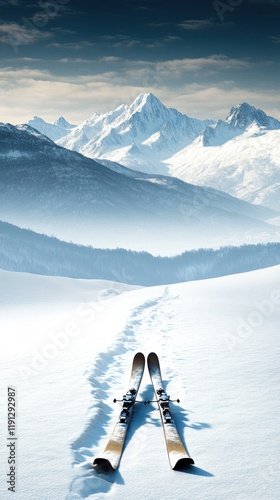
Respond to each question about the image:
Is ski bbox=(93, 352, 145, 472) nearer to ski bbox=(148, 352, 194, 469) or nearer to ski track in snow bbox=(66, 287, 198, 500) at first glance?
ski track in snow bbox=(66, 287, 198, 500)

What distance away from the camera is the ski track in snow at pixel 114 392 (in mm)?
8672

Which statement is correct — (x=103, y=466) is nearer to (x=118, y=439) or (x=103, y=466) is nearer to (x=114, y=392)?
(x=118, y=439)

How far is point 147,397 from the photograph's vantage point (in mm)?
13812

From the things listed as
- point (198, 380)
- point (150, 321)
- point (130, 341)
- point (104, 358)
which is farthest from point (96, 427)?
point (150, 321)

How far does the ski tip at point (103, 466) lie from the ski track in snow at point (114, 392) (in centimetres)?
12

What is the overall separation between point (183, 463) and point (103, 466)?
159cm

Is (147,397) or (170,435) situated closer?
(170,435)

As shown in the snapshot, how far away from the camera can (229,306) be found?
28.2 metres

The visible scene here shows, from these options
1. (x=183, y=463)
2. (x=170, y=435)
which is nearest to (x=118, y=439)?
(x=170, y=435)

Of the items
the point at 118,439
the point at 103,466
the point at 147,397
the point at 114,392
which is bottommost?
the point at 103,466

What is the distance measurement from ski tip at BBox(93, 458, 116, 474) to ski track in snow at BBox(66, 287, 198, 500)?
122 mm

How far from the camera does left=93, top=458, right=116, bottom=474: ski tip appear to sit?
8.99m

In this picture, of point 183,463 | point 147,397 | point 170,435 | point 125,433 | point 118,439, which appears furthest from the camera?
point 147,397

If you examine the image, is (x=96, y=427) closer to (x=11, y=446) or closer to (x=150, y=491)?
(x=11, y=446)
